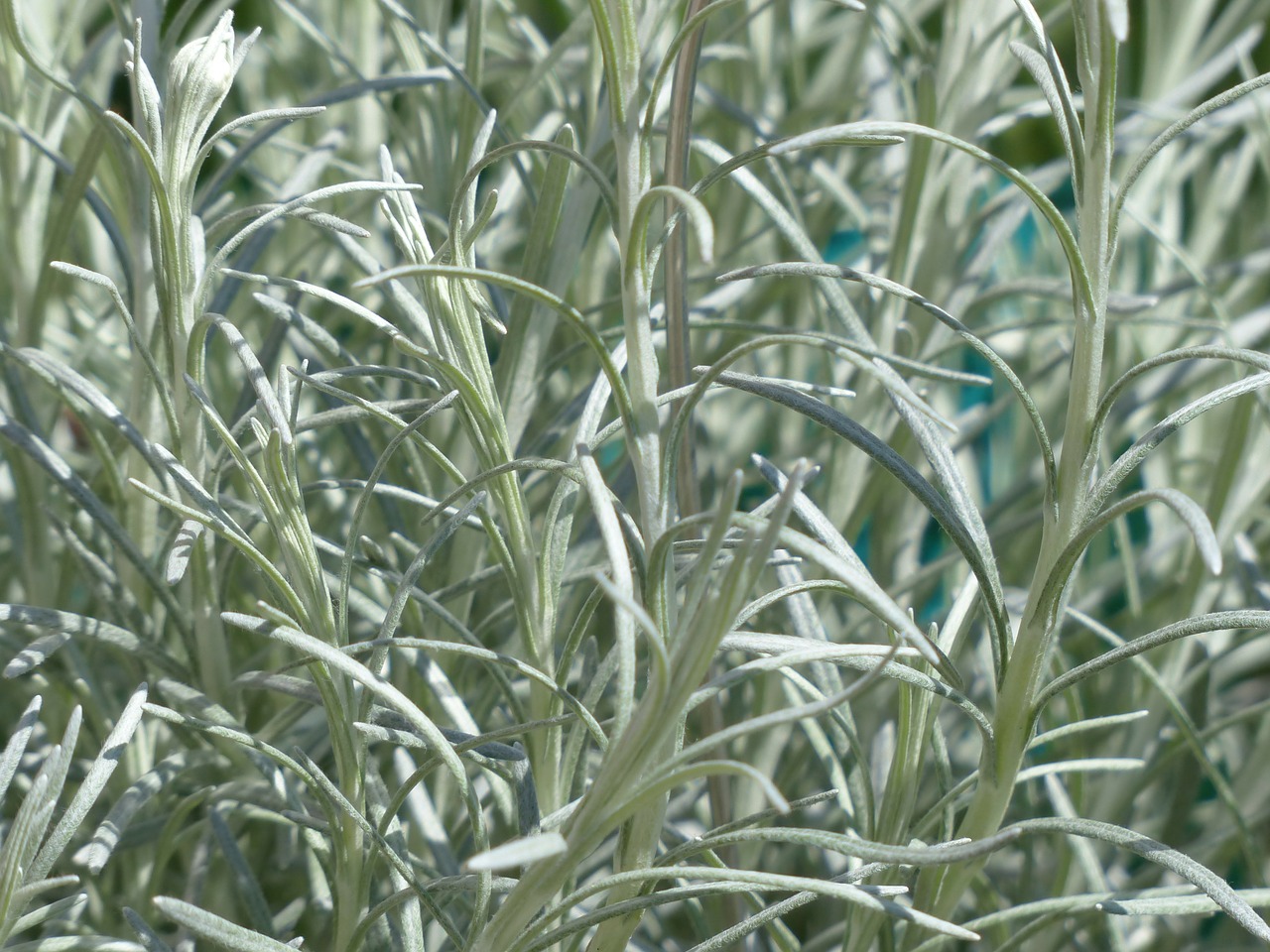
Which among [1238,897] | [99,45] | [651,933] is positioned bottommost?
[651,933]

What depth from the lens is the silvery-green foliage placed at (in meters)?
0.33

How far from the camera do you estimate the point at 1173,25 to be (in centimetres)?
87

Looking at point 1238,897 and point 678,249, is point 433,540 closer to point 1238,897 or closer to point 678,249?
point 678,249

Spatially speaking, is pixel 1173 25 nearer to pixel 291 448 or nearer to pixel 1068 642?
pixel 1068 642

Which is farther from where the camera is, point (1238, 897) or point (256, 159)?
point (256, 159)

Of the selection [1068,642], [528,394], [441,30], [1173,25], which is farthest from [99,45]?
[1173,25]

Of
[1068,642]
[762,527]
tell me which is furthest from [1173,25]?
[762,527]

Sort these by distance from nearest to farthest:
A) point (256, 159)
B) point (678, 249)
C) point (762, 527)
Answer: point (762, 527), point (678, 249), point (256, 159)

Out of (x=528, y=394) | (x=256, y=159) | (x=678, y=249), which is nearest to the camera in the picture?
(x=678, y=249)

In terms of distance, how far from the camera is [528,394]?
494 mm

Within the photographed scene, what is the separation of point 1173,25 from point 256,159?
68cm

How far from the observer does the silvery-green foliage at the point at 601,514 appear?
12.9 inches

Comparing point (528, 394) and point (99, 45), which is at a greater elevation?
point (99, 45)

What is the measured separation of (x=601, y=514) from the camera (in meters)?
0.29
